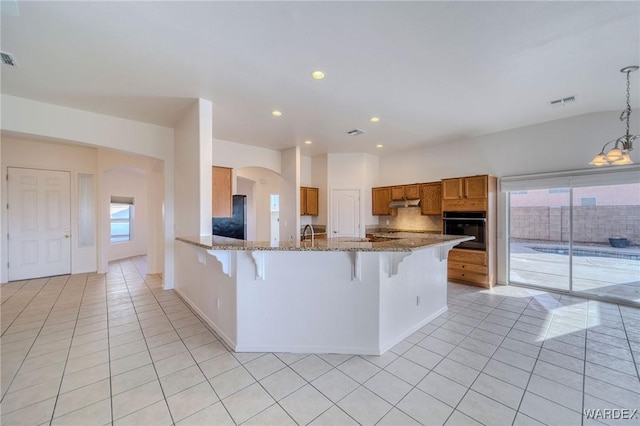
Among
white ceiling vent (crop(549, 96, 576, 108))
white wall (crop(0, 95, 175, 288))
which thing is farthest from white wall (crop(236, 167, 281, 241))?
white ceiling vent (crop(549, 96, 576, 108))

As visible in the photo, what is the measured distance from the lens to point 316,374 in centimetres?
233

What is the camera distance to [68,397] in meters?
Result: 2.03

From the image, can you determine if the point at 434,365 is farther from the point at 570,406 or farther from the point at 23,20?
the point at 23,20

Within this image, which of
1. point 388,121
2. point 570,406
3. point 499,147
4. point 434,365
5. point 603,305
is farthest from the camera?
point 499,147

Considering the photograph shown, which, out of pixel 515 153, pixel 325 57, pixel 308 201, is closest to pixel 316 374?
pixel 325 57

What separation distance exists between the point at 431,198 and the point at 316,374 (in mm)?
4809

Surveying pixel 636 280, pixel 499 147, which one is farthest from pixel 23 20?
pixel 636 280

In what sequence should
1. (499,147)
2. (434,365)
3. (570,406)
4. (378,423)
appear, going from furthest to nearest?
(499,147) < (434,365) < (570,406) < (378,423)

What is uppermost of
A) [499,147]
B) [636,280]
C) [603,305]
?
[499,147]

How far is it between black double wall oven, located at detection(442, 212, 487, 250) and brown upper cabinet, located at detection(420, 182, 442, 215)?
34cm

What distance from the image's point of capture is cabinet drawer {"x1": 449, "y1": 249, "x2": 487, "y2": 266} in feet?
16.6

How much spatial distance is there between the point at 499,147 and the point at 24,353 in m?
7.60

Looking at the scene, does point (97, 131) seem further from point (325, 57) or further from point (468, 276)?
point (468, 276)

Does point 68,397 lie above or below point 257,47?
below
